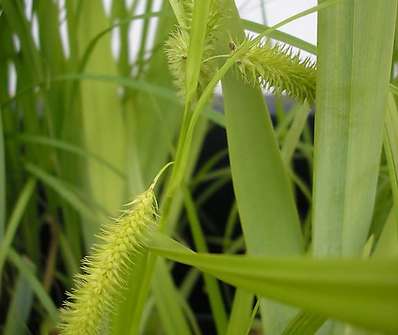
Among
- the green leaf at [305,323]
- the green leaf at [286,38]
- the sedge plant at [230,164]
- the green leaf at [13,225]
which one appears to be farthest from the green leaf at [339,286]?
the green leaf at [13,225]

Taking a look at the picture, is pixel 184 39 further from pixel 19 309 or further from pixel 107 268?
pixel 19 309

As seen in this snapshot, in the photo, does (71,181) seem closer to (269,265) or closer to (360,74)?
(360,74)

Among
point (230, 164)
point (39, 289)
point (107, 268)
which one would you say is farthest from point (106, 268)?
point (39, 289)

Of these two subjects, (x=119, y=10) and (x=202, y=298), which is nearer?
(x=119, y=10)

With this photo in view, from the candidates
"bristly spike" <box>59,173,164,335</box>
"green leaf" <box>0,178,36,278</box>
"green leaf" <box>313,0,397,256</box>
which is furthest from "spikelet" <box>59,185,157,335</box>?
"green leaf" <box>0,178,36,278</box>

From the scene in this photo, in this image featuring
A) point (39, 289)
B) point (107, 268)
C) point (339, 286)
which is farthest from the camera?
point (39, 289)

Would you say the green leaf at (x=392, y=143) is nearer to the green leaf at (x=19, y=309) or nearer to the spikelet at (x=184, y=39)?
the spikelet at (x=184, y=39)

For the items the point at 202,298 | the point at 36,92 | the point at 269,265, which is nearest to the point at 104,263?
the point at 269,265
